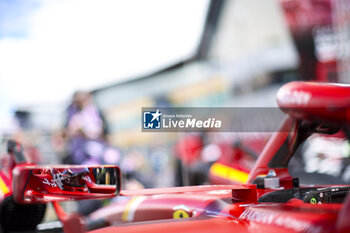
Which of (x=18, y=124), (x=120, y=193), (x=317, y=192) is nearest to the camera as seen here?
(x=120, y=193)

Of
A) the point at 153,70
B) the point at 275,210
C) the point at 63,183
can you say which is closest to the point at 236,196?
the point at 275,210

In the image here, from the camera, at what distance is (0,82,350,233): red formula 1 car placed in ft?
2.64

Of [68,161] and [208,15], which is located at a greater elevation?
[208,15]

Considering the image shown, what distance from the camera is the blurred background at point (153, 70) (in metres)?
3.81

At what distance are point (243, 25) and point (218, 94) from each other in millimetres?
1012

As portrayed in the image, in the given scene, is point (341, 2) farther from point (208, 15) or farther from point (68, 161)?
point (68, 161)

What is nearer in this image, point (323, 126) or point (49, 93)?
point (323, 126)

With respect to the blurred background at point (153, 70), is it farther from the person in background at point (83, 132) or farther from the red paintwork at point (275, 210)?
the red paintwork at point (275, 210)

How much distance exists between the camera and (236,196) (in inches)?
51.0

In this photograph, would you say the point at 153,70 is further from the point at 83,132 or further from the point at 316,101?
the point at 316,101

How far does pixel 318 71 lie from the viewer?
510 centimetres

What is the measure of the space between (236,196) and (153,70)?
3.28 m

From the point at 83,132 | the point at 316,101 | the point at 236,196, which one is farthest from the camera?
the point at 83,132

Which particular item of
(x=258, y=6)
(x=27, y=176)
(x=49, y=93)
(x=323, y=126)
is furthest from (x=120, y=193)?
(x=258, y=6)
